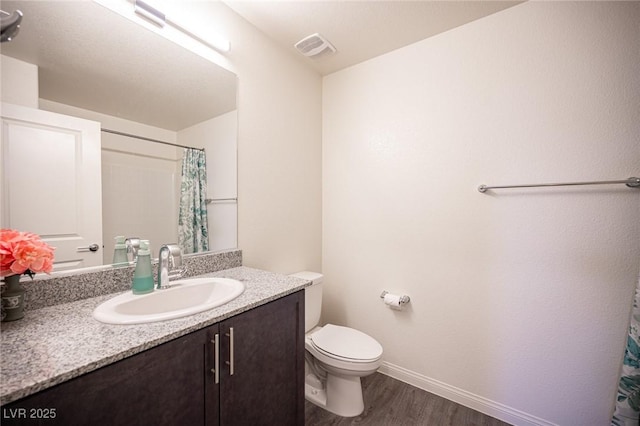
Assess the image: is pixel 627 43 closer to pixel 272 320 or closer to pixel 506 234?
pixel 506 234

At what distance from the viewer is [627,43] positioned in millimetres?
1171

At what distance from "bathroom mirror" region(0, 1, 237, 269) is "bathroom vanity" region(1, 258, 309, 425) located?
1.49 feet

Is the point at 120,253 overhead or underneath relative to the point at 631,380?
overhead

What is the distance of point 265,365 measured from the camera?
1.01m

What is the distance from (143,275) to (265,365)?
0.60m

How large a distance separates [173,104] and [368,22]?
1.21 m

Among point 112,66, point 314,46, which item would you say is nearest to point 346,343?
point 112,66

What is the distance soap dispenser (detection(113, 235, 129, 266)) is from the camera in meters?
1.05

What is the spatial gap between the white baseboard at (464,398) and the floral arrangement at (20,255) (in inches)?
77.7

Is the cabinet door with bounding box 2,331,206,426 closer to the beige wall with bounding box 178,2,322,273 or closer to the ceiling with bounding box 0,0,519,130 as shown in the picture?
the beige wall with bounding box 178,2,322,273

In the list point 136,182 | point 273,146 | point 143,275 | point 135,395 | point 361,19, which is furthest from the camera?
point 273,146

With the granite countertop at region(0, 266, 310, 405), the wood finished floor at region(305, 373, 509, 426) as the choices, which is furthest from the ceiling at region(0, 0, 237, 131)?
the wood finished floor at region(305, 373, 509, 426)

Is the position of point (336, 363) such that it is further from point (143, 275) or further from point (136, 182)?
point (136, 182)

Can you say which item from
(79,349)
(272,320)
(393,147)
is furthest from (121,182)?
(393,147)
